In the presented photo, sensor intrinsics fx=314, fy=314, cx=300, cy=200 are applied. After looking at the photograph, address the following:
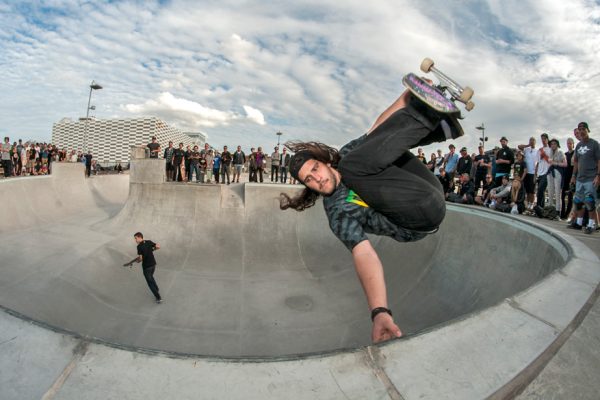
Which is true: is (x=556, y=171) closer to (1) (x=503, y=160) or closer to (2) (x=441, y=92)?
(1) (x=503, y=160)

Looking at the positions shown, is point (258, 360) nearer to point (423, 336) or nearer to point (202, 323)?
point (423, 336)

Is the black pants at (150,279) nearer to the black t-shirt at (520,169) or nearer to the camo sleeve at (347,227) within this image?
the camo sleeve at (347,227)

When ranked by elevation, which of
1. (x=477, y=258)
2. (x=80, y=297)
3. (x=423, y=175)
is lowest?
(x=80, y=297)

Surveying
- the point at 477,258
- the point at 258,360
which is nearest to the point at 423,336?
the point at 258,360

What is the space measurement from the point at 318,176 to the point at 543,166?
8.47 metres

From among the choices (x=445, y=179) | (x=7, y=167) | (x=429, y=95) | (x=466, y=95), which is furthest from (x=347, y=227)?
(x=7, y=167)

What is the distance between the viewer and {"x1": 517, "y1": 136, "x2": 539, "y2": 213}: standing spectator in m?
8.25

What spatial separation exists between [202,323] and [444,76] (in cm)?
589

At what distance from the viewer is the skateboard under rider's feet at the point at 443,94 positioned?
69.7 inches

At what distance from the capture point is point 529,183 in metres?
8.59

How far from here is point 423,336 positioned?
52.5 inches

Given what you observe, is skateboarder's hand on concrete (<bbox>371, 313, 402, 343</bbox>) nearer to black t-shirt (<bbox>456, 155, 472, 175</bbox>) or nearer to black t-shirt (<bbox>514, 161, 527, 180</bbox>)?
black t-shirt (<bbox>514, 161, 527, 180</bbox>)

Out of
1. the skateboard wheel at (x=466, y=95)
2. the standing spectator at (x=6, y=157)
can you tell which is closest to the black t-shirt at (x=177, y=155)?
the standing spectator at (x=6, y=157)

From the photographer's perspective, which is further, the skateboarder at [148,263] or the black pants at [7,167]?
the black pants at [7,167]
